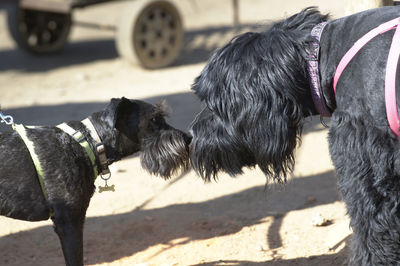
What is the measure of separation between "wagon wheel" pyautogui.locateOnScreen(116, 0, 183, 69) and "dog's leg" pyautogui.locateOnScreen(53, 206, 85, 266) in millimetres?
6325

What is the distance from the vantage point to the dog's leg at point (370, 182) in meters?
2.40

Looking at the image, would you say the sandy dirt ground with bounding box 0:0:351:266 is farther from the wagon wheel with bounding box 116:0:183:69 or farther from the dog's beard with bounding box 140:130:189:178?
the wagon wheel with bounding box 116:0:183:69

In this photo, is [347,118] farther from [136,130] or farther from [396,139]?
[136,130]

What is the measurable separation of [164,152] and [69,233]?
0.90 meters

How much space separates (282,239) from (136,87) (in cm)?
511

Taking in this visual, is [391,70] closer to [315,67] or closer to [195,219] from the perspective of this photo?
[315,67]

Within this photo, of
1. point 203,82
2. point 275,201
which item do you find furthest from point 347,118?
point 275,201

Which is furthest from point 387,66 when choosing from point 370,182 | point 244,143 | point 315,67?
point 244,143

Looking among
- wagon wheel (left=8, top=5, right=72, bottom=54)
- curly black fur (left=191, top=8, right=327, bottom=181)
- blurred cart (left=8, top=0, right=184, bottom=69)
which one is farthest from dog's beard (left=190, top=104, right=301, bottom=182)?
wagon wheel (left=8, top=5, right=72, bottom=54)

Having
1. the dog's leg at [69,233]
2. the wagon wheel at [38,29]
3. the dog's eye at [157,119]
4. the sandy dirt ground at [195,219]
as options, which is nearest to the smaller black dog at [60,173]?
the dog's leg at [69,233]

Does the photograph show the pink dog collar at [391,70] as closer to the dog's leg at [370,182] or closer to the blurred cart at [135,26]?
the dog's leg at [370,182]

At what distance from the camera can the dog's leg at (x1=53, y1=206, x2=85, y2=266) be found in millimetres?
3670

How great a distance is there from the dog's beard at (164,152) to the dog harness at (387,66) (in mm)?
1657

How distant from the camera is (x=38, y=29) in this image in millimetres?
10938
